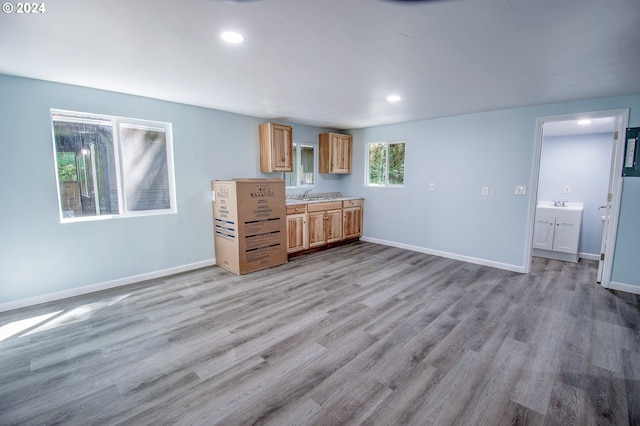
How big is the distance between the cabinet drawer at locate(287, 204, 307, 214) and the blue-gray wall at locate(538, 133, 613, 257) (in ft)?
15.2

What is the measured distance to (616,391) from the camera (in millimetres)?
1894

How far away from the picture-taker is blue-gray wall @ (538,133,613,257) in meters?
4.84

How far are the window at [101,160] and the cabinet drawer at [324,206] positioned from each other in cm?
224

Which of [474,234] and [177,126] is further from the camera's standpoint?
[474,234]

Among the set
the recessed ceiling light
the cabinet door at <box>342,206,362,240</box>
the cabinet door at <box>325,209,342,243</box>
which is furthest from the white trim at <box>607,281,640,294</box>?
the recessed ceiling light

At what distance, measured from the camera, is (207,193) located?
432 cm

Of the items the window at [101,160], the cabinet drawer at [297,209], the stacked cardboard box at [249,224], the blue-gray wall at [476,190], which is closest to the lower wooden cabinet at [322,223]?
the cabinet drawer at [297,209]

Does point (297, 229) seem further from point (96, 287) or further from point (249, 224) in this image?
point (96, 287)

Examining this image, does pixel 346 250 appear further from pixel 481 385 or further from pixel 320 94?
pixel 481 385

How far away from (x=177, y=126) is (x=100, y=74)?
1.18 metres

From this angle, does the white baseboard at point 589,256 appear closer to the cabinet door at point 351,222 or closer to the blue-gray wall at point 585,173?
the blue-gray wall at point 585,173

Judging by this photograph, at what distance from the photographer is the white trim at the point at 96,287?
2984 millimetres

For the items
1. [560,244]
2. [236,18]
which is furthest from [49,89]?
[560,244]

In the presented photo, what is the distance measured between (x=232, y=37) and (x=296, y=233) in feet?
10.9
